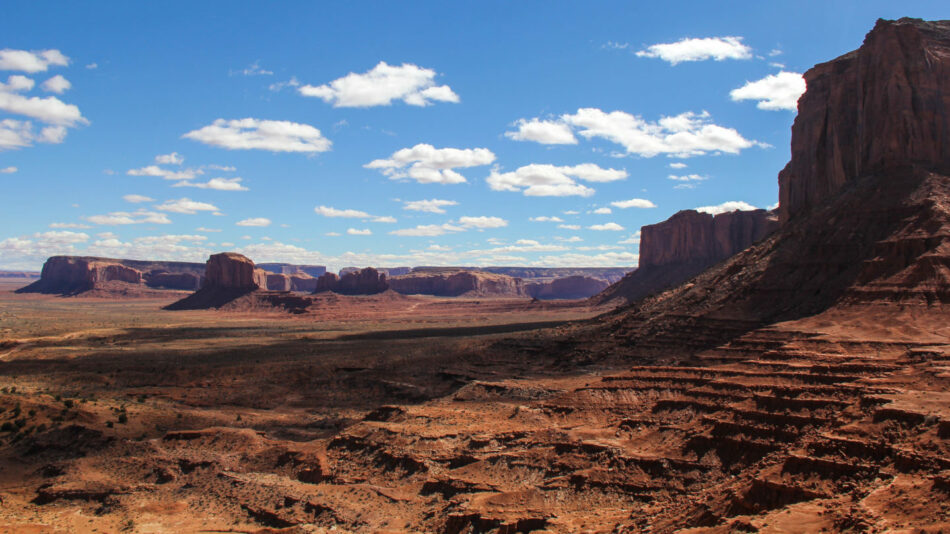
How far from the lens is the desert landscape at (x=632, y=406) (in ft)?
47.5

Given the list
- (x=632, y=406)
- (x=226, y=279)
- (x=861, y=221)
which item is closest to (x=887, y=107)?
(x=861, y=221)

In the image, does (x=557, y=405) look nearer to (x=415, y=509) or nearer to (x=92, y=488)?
(x=415, y=509)

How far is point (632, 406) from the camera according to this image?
88.8 feet

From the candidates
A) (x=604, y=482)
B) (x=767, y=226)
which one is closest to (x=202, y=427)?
(x=604, y=482)

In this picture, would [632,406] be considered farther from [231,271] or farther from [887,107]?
[231,271]

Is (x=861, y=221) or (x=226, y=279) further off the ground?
(x=861, y=221)

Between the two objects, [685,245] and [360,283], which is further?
[360,283]

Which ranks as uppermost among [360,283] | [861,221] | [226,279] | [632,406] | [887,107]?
[887,107]

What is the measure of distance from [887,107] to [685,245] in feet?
270

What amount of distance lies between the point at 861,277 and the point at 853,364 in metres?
13.4

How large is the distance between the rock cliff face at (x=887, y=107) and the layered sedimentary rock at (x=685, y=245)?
52.6 m

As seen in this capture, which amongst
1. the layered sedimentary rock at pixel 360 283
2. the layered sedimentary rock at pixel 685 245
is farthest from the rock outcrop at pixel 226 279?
the layered sedimentary rock at pixel 685 245

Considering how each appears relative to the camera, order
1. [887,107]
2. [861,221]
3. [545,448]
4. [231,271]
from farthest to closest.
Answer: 1. [231,271]
2. [887,107]
3. [861,221]
4. [545,448]

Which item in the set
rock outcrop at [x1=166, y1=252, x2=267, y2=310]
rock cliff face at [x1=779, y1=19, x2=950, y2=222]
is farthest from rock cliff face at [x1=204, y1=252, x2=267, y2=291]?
rock cliff face at [x1=779, y1=19, x2=950, y2=222]
